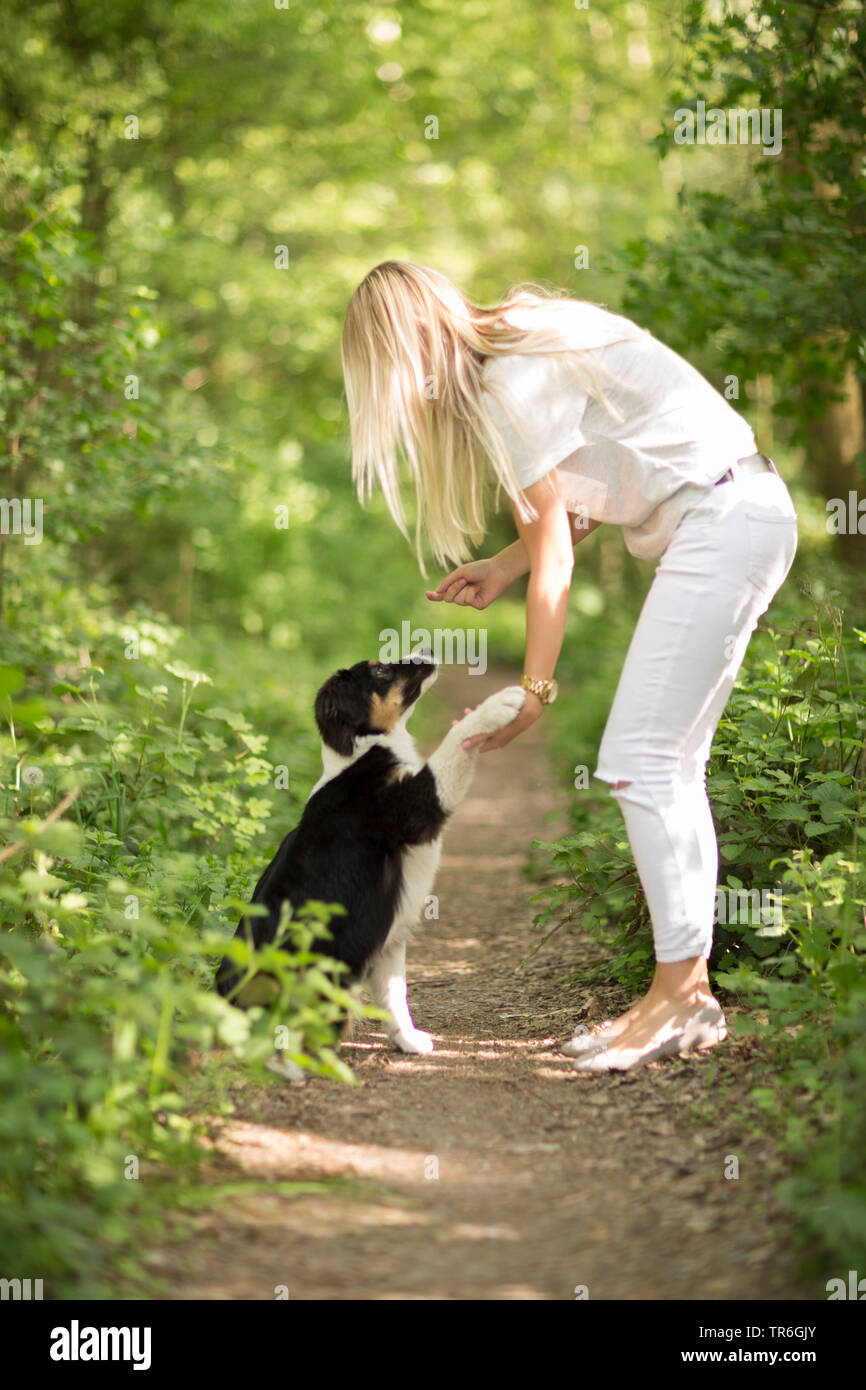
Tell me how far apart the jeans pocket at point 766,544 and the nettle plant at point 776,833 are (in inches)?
31.4

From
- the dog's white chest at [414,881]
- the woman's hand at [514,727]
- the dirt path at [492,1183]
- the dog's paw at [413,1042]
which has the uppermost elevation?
the woman's hand at [514,727]

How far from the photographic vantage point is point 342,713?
12.6 feet

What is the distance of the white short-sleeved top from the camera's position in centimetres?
323

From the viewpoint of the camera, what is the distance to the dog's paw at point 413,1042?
3.79 metres

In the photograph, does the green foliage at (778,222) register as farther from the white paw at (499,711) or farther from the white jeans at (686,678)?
the white paw at (499,711)

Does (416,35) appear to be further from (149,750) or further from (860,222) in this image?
(149,750)

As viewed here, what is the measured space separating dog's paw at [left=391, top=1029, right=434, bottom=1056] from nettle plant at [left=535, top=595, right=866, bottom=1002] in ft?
2.47

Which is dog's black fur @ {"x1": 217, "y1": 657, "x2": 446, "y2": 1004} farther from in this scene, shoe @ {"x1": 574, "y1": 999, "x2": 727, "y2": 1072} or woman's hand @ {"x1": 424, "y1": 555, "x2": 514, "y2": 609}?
shoe @ {"x1": 574, "y1": 999, "x2": 727, "y2": 1072}

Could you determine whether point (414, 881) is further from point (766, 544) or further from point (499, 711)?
point (766, 544)

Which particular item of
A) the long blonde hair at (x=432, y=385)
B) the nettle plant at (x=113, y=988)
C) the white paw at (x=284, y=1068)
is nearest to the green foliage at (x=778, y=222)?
the long blonde hair at (x=432, y=385)

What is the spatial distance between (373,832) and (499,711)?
61 cm

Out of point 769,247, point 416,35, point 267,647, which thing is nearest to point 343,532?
point 267,647

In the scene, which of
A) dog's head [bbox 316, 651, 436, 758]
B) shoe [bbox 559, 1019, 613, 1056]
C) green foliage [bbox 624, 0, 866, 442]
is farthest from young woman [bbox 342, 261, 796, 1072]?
green foliage [bbox 624, 0, 866, 442]

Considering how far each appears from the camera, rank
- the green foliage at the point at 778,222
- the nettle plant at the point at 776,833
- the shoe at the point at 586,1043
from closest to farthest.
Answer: the nettle plant at the point at 776,833 → the shoe at the point at 586,1043 → the green foliage at the point at 778,222
